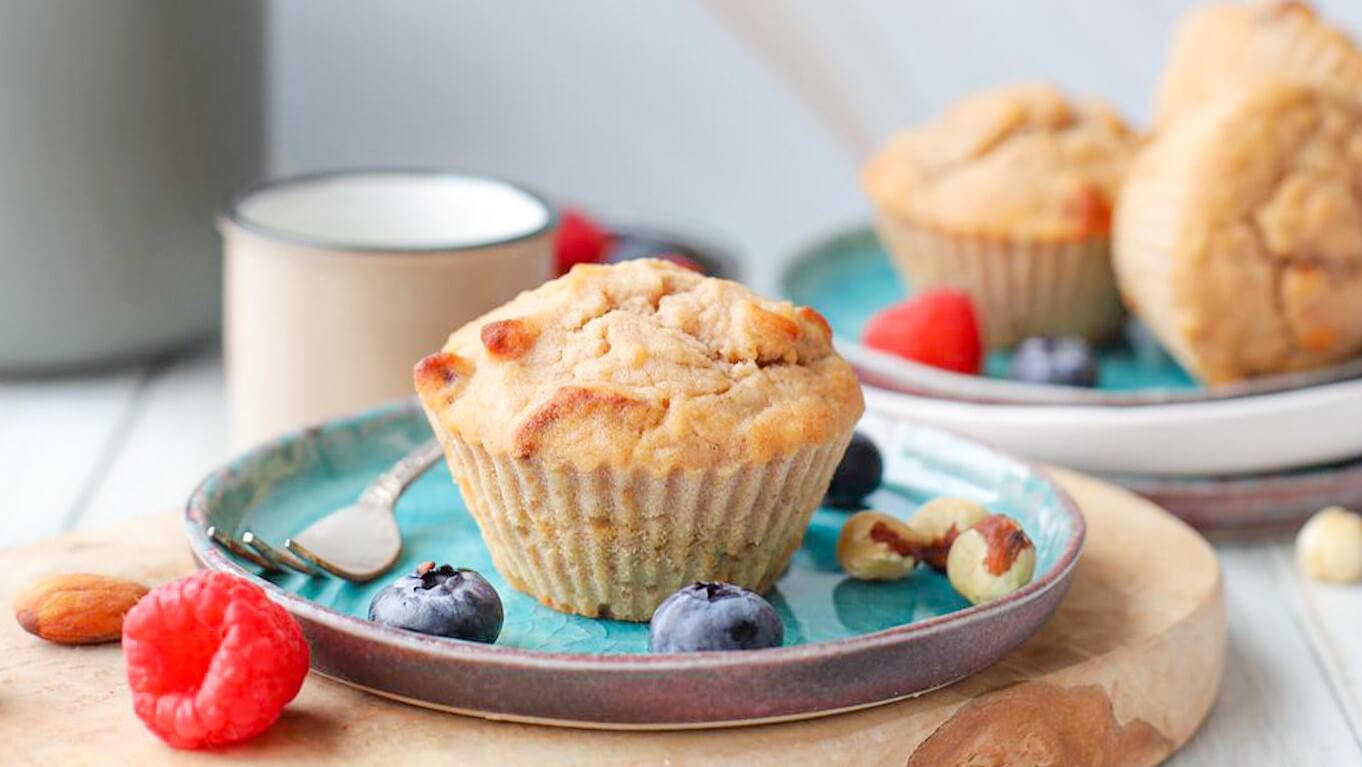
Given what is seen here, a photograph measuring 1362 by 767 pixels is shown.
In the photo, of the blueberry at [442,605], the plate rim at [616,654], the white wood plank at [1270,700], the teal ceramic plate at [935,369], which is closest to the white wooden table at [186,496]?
the white wood plank at [1270,700]

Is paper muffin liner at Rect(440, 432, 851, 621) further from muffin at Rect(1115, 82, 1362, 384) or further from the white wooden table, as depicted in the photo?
muffin at Rect(1115, 82, 1362, 384)

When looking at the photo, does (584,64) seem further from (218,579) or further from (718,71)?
(218,579)

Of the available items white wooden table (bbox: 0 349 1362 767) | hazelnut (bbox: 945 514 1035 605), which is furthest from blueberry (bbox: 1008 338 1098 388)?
hazelnut (bbox: 945 514 1035 605)

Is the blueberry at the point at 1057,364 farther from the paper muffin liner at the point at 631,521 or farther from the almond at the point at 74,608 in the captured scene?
the almond at the point at 74,608

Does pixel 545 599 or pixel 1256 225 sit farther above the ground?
pixel 1256 225

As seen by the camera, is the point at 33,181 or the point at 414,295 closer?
the point at 414,295

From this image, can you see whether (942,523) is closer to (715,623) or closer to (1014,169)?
(715,623)

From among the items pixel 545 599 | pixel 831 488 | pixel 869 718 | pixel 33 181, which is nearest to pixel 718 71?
pixel 33 181
